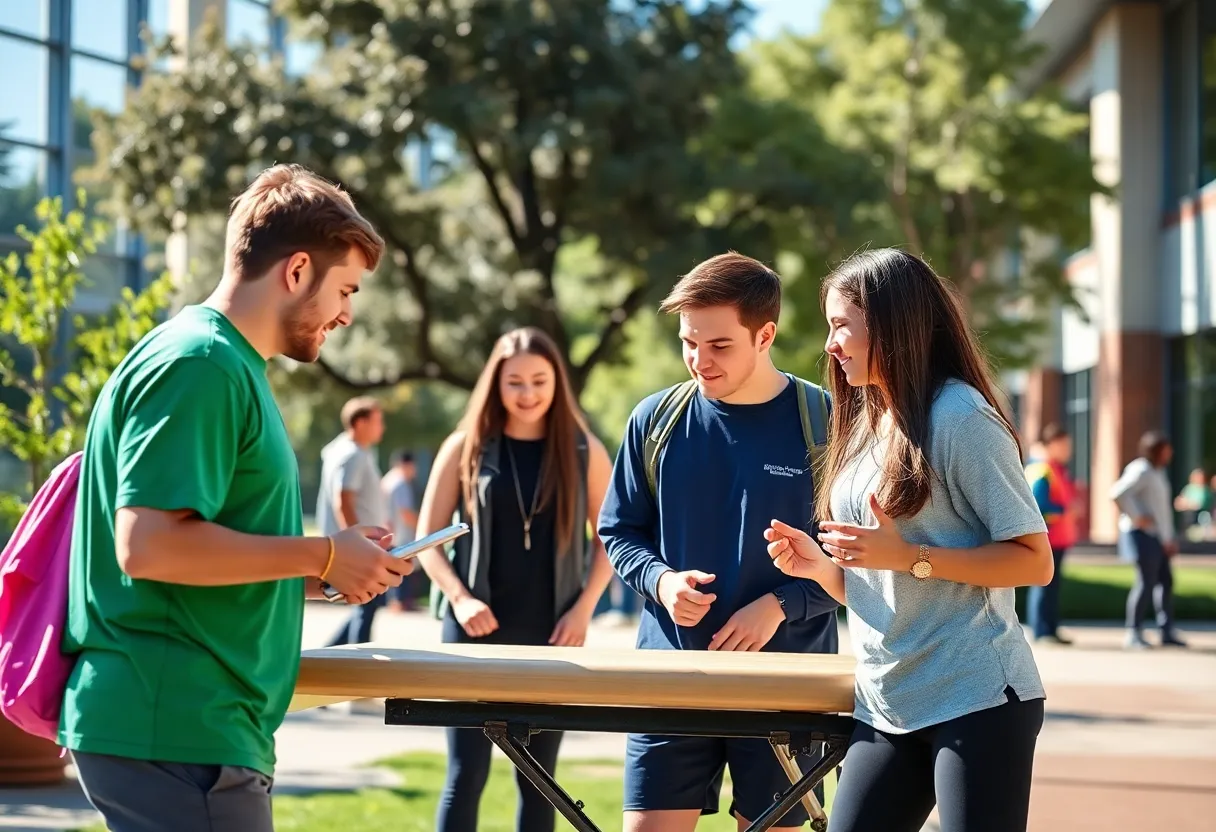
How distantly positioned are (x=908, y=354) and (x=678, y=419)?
112 centimetres

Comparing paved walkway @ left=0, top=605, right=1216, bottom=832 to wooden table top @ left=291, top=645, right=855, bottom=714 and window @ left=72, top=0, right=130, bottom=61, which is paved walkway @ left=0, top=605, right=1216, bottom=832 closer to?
wooden table top @ left=291, top=645, right=855, bottom=714

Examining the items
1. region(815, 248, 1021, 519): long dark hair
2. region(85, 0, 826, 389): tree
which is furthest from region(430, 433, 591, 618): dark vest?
region(85, 0, 826, 389): tree

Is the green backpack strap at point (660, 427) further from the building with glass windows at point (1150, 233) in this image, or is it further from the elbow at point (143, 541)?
the building with glass windows at point (1150, 233)

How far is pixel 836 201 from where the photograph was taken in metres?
24.0

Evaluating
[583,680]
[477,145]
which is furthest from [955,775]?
[477,145]

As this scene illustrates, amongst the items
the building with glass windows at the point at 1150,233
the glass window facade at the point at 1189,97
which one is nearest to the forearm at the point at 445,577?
the building with glass windows at the point at 1150,233

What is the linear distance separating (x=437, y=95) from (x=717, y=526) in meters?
18.7

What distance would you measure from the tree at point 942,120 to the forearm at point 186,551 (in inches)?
938

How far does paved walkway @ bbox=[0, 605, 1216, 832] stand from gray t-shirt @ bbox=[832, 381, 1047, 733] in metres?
1.40

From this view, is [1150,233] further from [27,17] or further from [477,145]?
[27,17]

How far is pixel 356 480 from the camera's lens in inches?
Answer: 447

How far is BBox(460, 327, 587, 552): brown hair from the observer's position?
18.3 ft

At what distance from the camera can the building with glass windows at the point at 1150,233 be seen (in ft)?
101

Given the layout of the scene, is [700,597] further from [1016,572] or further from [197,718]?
[197,718]
